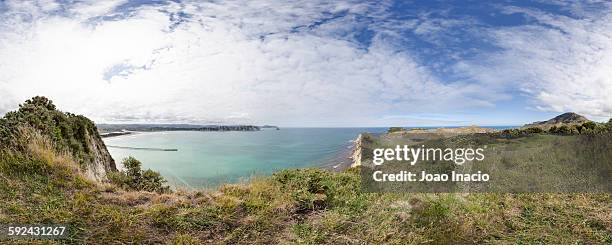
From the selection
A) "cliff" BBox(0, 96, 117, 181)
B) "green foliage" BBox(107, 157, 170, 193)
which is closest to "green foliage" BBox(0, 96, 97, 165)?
"cliff" BBox(0, 96, 117, 181)

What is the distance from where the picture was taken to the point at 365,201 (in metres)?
7.01

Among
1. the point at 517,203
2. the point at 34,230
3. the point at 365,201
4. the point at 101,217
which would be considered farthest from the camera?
the point at 517,203

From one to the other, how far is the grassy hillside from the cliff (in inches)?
47.2

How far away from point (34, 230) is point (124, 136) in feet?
343

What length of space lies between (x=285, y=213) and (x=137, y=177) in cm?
798

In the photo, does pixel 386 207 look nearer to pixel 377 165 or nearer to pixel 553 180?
pixel 377 165

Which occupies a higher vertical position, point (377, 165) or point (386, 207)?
point (377, 165)

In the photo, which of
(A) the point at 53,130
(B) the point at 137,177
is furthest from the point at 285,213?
(A) the point at 53,130

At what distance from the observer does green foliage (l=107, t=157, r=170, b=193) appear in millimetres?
11398

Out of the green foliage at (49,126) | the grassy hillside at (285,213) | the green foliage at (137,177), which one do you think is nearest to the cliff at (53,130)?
the green foliage at (49,126)

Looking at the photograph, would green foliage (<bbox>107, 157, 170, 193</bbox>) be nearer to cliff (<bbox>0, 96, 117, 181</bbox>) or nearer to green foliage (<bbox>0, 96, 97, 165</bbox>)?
cliff (<bbox>0, 96, 117, 181</bbox>)

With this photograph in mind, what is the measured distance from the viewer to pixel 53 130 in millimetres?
10891

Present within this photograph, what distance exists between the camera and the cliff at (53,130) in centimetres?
913

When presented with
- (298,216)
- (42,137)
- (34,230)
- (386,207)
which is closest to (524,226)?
(386,207)
